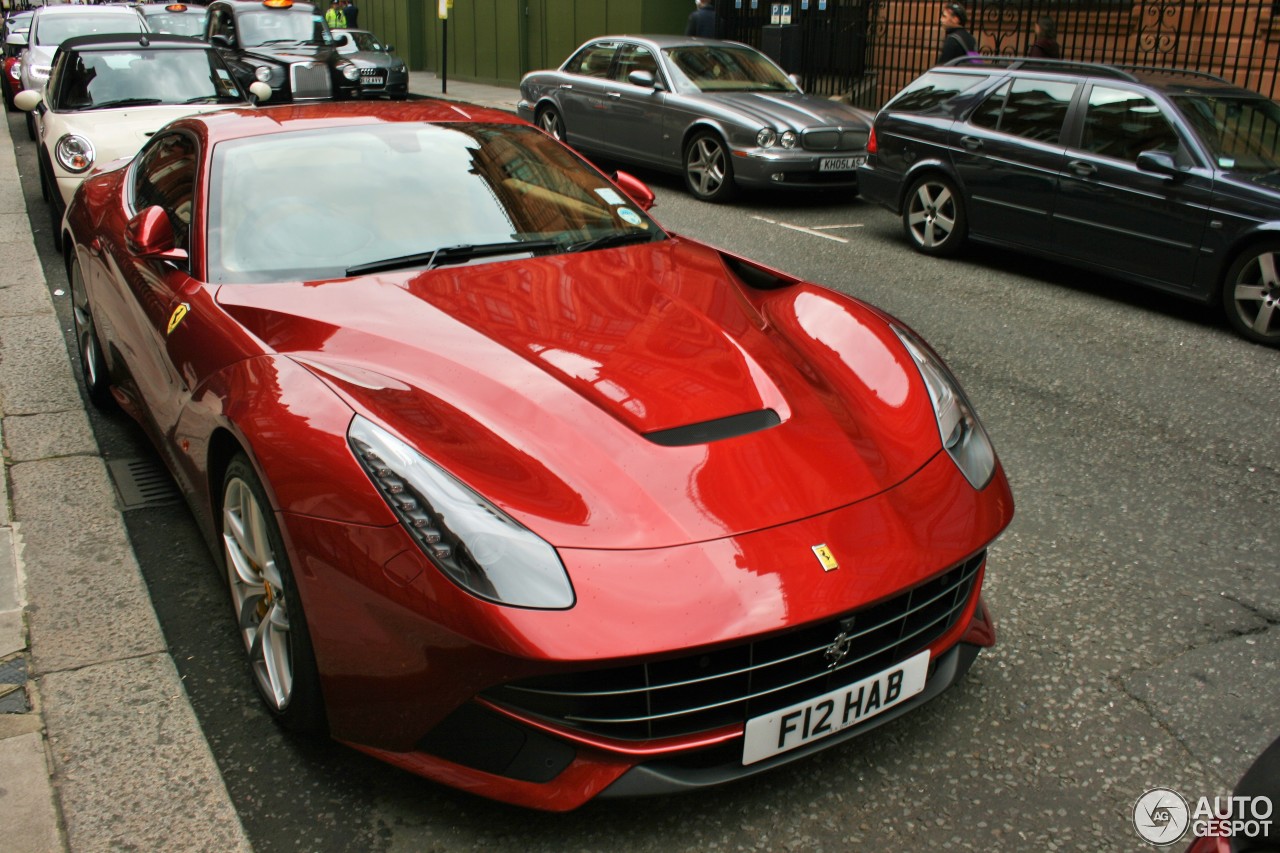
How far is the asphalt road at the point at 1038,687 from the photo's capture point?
2.50 metres

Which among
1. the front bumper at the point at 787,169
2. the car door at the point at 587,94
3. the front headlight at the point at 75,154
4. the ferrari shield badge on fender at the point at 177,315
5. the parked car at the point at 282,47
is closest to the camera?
the ferrari shield badge on fender at the point at 177,315

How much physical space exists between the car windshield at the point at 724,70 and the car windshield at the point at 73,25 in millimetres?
7580

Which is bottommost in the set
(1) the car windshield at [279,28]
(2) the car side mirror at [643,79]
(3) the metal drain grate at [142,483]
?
(3) the metal drain grate at [142,483]

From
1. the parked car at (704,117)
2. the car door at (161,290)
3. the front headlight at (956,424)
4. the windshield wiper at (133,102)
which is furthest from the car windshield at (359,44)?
the front headlight at (956,424)

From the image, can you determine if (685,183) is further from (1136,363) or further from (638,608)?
(638,608)

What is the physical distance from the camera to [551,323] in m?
3.10

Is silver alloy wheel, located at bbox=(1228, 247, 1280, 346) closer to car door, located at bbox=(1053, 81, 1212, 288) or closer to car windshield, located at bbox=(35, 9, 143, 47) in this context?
car door, located at bbox=(1053, 81, 1212, 288)

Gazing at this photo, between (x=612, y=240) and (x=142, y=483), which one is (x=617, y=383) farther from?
(x=142, y=483)

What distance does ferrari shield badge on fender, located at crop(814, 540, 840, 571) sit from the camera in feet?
7.75

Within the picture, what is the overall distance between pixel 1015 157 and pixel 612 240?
5.24 meters

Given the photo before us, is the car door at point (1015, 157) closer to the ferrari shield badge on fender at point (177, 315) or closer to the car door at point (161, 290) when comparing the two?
the car door at point (161, 290)

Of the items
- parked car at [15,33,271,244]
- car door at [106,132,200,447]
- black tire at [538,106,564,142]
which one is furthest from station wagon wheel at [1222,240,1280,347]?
black tire at [538,106,564,142]

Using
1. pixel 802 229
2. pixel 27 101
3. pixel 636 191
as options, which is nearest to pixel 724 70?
pixel 802 229

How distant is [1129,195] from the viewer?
7.30 metres
